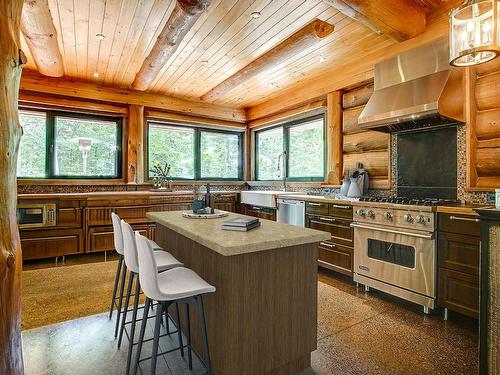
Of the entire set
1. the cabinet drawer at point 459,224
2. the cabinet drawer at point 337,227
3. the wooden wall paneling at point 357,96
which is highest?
the wooden wall paneling at point 357,96

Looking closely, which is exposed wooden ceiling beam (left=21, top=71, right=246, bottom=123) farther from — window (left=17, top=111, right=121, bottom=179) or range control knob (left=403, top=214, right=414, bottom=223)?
range control knob (left=403, top=214, right=414, bottom=223)

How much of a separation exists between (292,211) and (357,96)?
193cm

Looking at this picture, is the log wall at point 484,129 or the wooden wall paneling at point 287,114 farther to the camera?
the wooden wall paneling at point 287,114

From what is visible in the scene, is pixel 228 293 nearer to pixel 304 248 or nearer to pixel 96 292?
pixel 304 248

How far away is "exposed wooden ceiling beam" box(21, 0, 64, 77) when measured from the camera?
2.62 metres

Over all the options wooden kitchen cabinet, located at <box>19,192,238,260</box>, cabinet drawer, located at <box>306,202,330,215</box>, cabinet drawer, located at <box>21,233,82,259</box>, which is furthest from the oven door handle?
cabinet drawer, located at <box>21,233,82,259</box>

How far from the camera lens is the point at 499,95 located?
265 centimetres

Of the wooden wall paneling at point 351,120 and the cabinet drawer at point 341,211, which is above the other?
the wooden wall paneling at point 351,120

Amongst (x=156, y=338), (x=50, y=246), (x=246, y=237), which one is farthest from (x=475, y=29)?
(x=50, y=246)

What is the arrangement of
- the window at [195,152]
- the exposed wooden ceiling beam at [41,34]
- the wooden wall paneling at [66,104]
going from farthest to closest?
the window at [195,152], the wooden wall paneling at [66,104], the exposed wooden ceiling beam at [41,34]

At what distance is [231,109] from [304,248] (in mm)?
5195

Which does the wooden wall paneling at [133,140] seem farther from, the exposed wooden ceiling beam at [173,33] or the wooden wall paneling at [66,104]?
the exposed wooden ceiling beam at [173,33]

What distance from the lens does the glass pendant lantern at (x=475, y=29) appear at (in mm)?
1934

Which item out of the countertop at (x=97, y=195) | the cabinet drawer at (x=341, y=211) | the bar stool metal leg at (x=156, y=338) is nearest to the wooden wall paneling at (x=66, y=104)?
the countertop at (x=97, y=195)
